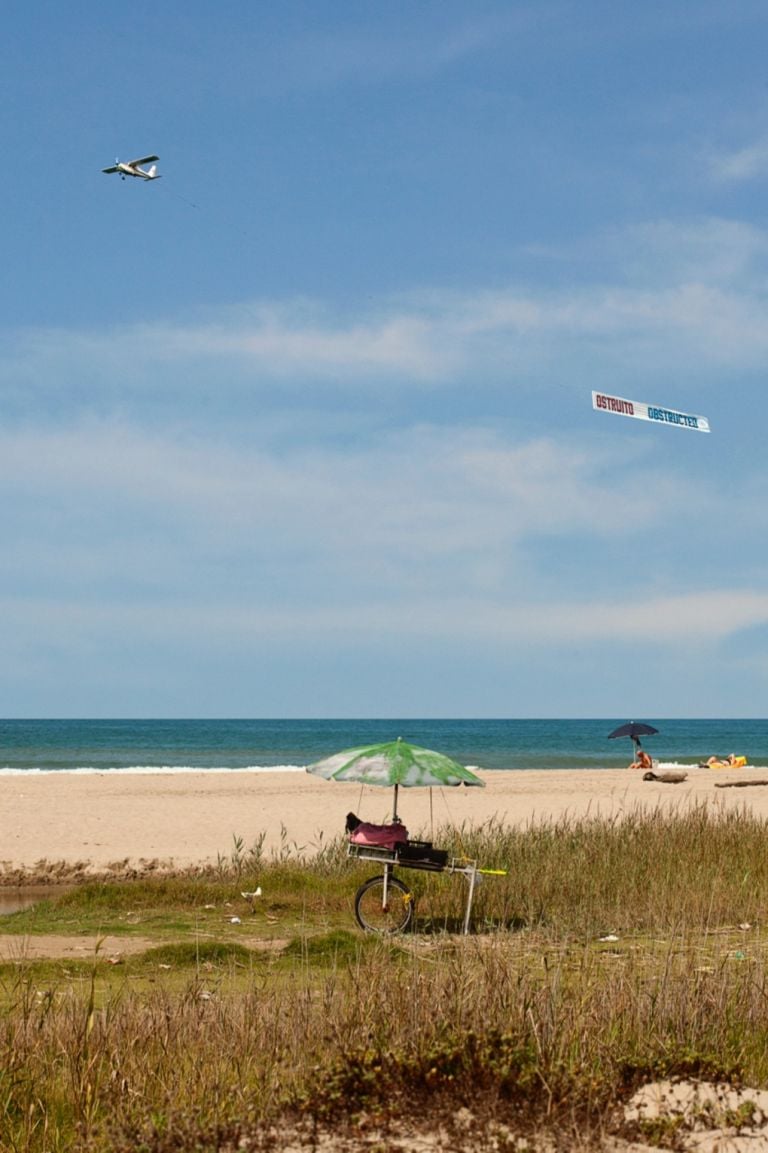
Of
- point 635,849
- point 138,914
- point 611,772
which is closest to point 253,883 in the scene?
point 138,914

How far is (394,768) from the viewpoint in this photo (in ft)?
38.0

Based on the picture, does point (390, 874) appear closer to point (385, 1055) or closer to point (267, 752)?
point (385, 1055)

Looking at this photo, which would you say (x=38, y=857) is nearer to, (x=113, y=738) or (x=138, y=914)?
(x=138, y=914)

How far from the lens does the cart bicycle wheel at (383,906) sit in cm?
1178

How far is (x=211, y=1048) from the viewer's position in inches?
231

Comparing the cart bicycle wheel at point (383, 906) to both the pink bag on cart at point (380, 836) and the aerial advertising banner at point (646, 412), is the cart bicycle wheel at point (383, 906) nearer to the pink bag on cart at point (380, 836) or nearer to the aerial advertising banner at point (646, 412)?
the pink bag on cart at point (380, 836)

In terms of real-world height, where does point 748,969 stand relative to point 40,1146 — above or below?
above

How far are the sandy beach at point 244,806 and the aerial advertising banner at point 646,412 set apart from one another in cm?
561

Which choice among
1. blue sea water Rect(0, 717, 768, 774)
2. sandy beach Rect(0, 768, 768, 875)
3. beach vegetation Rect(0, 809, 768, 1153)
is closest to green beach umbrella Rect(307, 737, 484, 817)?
sandy beach Rect(0, 768, 768, 875)

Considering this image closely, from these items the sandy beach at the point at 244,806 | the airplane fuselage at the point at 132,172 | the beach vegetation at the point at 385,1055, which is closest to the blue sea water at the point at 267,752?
the sandy beach at the point at 244,806

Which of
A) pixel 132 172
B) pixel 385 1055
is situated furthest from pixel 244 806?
pixel 385 1055

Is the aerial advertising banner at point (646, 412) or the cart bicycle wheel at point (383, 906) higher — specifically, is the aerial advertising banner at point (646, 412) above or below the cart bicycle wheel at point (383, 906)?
above

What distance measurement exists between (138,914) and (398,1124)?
9404mm

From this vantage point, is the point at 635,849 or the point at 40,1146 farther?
the point at 635,849
